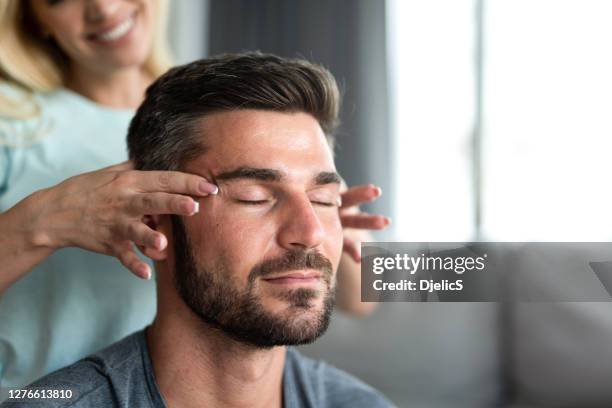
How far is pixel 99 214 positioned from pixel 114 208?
0.02 metres

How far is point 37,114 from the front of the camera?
3.34 feet

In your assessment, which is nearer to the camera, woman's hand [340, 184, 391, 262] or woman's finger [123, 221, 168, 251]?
woman's finger [123, 221, 168, 251]

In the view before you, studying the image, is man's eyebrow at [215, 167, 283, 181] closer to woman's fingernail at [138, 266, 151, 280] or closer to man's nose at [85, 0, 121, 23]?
woman's fingernail at [138, 266, 151, 280]

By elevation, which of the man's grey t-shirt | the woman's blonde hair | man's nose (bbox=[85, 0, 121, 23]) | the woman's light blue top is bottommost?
the man's grey t-shirt

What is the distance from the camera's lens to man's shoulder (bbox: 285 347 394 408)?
39.1 inches

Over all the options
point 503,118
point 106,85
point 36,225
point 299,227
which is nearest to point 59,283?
point 36,225

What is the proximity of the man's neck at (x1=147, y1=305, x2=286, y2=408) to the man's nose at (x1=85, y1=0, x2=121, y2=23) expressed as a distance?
1.49 ft

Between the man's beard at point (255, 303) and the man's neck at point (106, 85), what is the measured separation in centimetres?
36

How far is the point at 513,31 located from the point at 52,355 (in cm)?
88

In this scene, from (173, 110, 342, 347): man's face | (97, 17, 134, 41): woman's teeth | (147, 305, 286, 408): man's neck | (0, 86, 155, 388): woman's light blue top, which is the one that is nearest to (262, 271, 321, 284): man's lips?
(173, 110, 342, 347): man's face

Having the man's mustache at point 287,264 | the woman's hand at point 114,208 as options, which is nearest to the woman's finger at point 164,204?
the woman's hand at point 114,208

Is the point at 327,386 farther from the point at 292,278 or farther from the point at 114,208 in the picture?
the point at 114,208

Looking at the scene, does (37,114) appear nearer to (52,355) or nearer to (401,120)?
(52,355)

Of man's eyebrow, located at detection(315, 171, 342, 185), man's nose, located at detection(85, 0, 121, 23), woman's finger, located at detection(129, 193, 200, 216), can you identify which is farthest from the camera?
Answer: man's nose, located at detection(85, 0, 121, 23)
